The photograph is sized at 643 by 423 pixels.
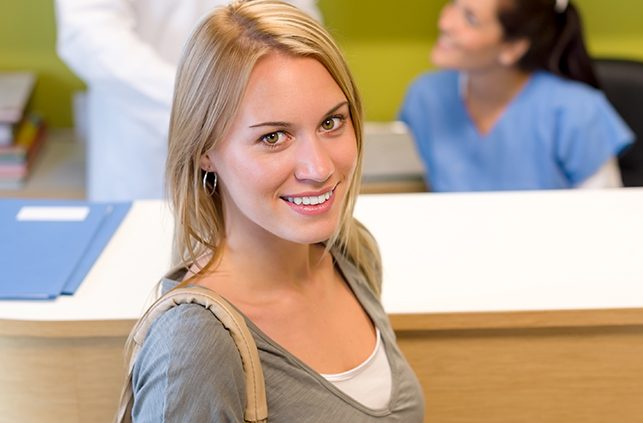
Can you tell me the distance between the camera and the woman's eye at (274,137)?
1055mm

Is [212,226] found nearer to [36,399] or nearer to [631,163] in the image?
[36,399]

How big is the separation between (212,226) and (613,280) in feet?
2.05

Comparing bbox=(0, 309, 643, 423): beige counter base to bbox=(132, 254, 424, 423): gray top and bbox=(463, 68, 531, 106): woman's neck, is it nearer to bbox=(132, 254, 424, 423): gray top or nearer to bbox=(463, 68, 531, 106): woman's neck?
bbox=(132, 254, 424, 423): gray top

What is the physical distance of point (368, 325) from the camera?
1.27 meters

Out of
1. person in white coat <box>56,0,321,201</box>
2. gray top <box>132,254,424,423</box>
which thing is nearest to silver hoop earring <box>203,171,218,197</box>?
gray top <box>132,254,424,423</box>

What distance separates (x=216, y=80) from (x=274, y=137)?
8cm

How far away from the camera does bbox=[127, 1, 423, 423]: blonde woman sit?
101 centimetres

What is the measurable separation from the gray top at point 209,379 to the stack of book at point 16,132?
1589 millimetres

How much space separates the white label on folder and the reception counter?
75mm

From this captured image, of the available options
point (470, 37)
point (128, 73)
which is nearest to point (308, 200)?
point (128, 73)

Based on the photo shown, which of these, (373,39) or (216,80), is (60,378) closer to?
(216,80)

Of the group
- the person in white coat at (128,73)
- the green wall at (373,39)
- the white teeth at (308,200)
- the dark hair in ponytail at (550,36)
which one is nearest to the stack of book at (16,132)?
the green wall at (373,39)

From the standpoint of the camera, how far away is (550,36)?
2312 millimetres

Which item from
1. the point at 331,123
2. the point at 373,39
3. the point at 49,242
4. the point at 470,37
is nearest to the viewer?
the point at 331,123
